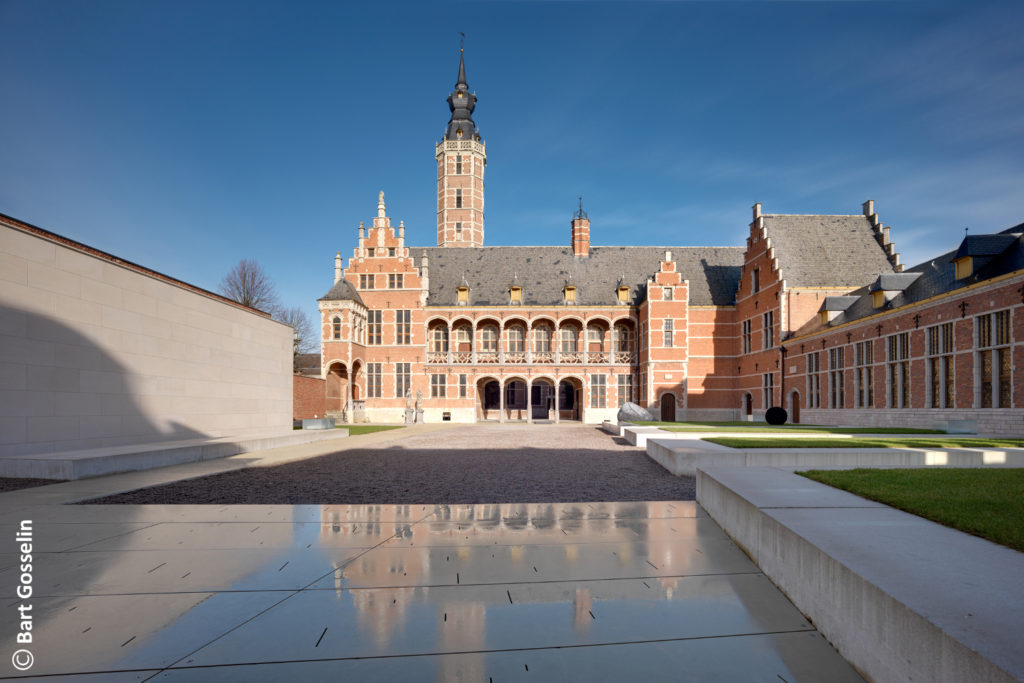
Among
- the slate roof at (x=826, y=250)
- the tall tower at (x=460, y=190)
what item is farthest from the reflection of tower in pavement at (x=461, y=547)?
the tall tower at (x=460, y=190)

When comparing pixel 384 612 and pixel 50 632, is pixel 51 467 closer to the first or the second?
pixel 50 632

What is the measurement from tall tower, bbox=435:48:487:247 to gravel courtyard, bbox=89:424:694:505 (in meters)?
50.7

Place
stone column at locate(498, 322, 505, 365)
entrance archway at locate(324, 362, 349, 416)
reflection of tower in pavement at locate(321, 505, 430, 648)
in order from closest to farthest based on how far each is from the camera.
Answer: reflection of tower in pavement at locate(321, 505, 430, 648) < entrance archway at locate(324, 362, 349, 416) < stone column at locate(498, 322, 505, 365)

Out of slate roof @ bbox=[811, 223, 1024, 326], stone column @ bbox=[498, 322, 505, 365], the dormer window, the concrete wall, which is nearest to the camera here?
the concrete wall

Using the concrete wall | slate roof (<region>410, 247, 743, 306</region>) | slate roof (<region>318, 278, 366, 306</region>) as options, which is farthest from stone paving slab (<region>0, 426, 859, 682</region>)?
slate roof (<region>410, 247, 743, 306</region>)

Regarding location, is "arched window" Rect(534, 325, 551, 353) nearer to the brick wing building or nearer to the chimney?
the brick wing building

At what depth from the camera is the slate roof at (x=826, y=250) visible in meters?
31.3

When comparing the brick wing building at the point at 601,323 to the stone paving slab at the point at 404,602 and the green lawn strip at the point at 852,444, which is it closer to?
the green lawn strip at the point at 852,444

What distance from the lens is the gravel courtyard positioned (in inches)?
325

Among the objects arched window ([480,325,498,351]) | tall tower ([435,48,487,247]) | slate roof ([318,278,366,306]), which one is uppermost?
tall tower ([435,48,487,247])

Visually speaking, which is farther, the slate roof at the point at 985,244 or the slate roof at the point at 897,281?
the slate roof at the point at 897,281

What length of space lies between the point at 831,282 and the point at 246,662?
113 ft

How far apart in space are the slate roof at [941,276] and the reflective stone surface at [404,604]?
1856 cm

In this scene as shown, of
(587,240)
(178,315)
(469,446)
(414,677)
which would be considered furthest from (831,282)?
(414,677)
